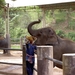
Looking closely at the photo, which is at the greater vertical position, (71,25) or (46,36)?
(71,25)

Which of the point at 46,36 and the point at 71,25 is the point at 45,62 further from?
the point at 71,25

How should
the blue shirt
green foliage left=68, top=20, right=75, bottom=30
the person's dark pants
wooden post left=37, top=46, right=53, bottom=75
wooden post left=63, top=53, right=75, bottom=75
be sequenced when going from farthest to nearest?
green foliage left=68, top=20, right=75, bottom=30, the person's dark pants, the blue shirt, wooden post left=37, top=46, right=53, bottom=75, wooden post left=63, top=53, right=75, bottom=75

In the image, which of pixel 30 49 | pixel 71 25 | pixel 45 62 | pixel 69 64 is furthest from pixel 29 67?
pixel 71 25

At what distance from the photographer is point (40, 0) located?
11.8 m

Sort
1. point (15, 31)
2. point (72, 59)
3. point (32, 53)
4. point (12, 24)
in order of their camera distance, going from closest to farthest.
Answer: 1. point (72, 59)
2. point (32, 53)
3. point (15, 31)
4. point (12, 24)

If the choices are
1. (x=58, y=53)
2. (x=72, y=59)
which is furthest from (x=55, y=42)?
(x=72, y=59)

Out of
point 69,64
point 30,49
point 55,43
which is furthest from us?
point 55,43

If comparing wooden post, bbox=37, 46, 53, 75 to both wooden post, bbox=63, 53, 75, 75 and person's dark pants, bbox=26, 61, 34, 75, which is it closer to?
wooden post, bbox=63, 53, 75, 75

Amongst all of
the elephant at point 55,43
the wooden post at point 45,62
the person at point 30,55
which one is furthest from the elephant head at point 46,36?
the wooden post at point 45,62

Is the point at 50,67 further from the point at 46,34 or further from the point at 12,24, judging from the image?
the point at 12,24

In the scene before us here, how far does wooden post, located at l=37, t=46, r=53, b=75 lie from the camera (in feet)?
8.36

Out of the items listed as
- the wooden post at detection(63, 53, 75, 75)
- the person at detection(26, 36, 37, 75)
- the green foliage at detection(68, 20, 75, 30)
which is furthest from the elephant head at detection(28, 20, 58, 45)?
the green foliage at detection(68, 20, 75, 30)

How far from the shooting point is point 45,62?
2.61 meters

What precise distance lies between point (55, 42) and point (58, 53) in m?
0.24
